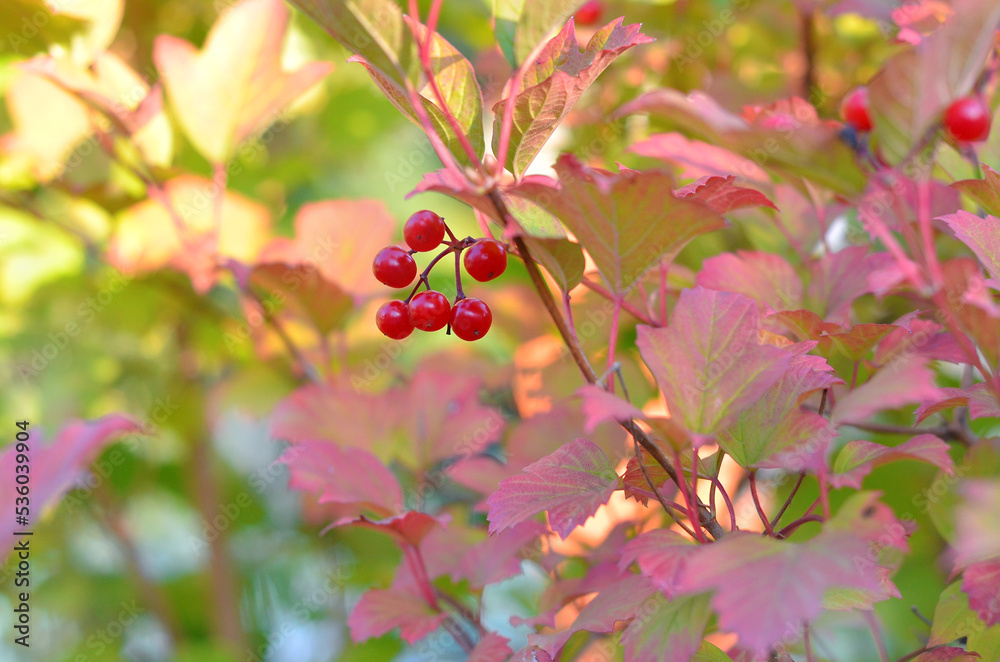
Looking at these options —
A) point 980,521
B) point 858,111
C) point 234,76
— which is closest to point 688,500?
point 980,521

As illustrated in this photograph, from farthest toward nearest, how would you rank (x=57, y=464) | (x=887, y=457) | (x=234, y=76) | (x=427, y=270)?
(x=234, y=76), (x=57, y=464), (x=427, y=270), (x=887, y=457)

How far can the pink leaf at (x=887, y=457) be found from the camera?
375 millimetres

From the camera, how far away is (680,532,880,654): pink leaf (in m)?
0.30

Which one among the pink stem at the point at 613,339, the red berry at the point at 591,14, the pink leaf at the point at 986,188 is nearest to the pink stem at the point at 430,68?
the pink stem at the point at 613,339

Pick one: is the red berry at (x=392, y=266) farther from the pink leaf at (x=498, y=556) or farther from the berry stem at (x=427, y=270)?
the pink leaf at (x=498, y=556)

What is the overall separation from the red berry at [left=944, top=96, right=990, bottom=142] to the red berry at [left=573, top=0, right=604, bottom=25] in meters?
0.75

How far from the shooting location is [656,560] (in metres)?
0.37

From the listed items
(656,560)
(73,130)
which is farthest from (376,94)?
(656,560)

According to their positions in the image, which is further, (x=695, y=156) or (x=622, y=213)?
(x=695, y=156)

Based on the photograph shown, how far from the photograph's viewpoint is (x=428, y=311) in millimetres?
496

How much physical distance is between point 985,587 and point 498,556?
1.03 ft

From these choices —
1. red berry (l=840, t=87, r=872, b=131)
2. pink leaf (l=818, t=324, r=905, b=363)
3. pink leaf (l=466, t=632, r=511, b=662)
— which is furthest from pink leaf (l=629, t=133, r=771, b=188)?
pink leaf (l=466, t=632, r=511, b=662)

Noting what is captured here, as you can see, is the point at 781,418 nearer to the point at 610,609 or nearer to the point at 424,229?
the point at 610,609

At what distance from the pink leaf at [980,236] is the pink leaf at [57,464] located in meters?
0.64
